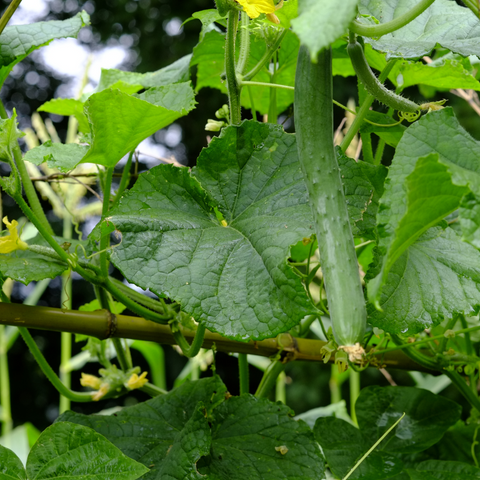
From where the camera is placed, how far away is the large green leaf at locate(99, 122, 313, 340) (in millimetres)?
385

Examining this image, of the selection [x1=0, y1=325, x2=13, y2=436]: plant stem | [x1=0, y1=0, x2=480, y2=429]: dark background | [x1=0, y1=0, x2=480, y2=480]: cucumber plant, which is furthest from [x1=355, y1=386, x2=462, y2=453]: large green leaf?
[x1=0, y1=0, x2=480, y2=429]: dark background

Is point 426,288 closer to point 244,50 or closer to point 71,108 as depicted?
point 244,50

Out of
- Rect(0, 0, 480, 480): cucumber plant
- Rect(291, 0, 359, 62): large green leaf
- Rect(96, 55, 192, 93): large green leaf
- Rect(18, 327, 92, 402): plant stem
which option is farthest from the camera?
Rect(96, 55, 192, 93): large green leaf

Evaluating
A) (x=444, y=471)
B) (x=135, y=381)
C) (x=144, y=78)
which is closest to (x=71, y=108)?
(x=144, y=78)

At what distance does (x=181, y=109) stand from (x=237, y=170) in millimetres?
79

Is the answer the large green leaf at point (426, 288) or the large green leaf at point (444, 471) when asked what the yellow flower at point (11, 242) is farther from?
the large green leaf at point (444, 471)

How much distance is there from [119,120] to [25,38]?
0.16 metres

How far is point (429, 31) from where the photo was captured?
0.54 meters

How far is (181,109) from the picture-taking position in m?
0.50

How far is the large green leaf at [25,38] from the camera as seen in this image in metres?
0.53

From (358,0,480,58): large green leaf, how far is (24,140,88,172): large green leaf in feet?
0.96

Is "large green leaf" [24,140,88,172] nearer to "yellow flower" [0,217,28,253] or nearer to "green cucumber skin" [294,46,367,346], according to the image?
"yellow flower" [0,217,28,253]

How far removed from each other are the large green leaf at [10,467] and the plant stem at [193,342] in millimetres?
161

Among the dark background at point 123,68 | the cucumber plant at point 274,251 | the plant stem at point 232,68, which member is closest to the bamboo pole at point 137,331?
the cucumber plant at point 274,251
